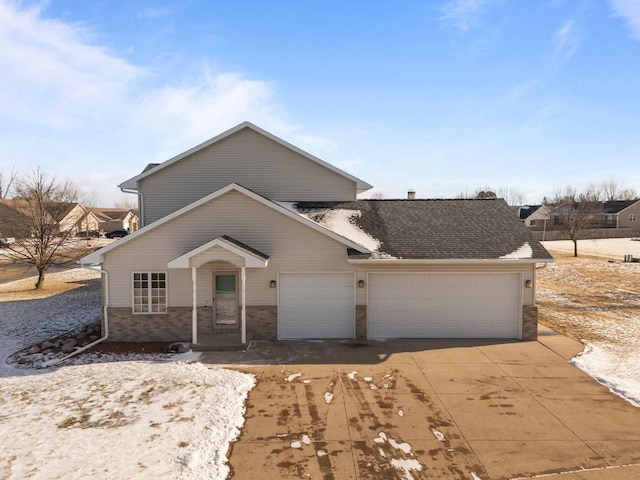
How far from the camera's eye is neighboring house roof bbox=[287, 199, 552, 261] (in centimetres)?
1250

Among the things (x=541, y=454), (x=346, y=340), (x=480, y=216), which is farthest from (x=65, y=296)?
(x=541, y=454)

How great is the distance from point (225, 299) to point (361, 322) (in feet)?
14.6

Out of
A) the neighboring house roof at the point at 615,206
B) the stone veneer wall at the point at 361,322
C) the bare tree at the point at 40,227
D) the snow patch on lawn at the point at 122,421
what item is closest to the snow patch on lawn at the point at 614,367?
the stone veneer wall at the point at 361,322

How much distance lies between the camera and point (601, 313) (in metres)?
16.1

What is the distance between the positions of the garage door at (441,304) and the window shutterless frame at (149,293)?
661cm

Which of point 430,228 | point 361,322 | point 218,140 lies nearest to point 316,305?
point 361,322

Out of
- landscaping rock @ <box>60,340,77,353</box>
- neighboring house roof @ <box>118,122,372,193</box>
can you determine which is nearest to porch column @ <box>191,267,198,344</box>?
landscaping rock @ <box>60,340,77,353</box>

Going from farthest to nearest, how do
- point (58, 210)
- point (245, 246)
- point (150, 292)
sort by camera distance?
1. point (58, 210)
2. point (150, 292)
3. point (245, 246)

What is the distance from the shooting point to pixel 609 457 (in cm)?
632

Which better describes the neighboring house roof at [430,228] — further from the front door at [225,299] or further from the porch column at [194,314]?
the porch column at [194,314]

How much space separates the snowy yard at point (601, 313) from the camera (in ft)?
32.3

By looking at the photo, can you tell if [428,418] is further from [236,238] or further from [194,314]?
[236,238]

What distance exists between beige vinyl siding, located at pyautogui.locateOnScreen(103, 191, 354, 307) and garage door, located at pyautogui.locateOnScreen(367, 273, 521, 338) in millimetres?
1624

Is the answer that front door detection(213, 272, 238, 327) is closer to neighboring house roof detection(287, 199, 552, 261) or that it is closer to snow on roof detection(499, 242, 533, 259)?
neighboring house roof detection(287, 199, 552, 261)
